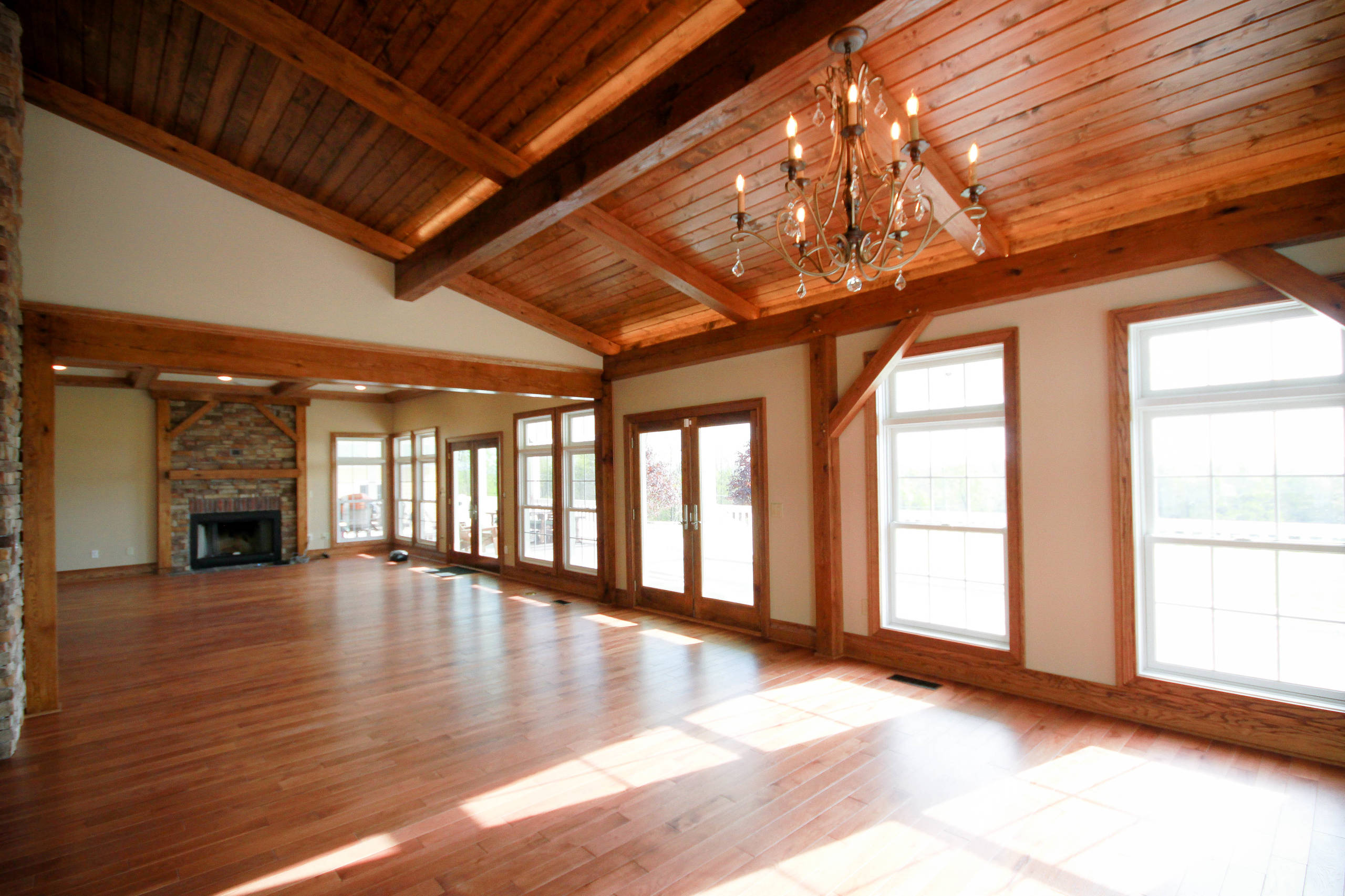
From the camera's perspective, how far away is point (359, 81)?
389 centimetres

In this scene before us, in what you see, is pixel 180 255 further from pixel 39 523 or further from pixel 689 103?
pixel 689 103

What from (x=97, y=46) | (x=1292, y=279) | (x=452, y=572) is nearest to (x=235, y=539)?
(x=452, y=572)

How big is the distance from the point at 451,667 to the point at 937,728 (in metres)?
3.53

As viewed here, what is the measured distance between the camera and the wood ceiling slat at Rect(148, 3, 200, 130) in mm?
3889

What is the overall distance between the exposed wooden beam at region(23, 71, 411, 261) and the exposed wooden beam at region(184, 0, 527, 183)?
1.57 meters

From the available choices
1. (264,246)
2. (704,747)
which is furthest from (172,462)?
(704,747)

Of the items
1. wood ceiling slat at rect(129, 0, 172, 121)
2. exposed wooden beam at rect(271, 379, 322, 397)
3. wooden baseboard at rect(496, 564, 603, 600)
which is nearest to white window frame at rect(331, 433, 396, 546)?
exposed wooden beam at rect(271, 379, 322, 397)

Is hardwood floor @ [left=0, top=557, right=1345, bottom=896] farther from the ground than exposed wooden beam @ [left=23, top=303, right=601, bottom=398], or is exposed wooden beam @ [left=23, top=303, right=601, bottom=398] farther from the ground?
exposed wooden beam @ [left=23, top=303, right=601, bottom=398]

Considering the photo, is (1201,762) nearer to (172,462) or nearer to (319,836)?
(319,836)

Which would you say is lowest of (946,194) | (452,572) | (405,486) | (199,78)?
(452,572)

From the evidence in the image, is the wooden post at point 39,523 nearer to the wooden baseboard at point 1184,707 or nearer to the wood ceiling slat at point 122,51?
the wood ceiling slat at point 122,51

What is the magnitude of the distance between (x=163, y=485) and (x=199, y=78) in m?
7.78

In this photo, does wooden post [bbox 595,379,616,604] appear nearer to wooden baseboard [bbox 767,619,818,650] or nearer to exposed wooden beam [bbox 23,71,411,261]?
wooden baseboard [bbox 767,619,818,650]

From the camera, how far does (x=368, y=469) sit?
12.2 metres
